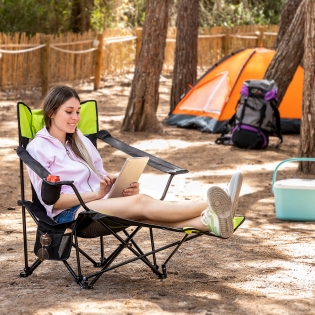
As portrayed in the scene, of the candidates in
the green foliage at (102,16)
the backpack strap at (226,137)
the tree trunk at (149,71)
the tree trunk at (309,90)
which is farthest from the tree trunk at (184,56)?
the green foliage at (102,16)

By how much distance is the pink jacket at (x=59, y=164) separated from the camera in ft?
13.8

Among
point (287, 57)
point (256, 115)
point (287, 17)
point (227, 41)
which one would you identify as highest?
point (287, 17)

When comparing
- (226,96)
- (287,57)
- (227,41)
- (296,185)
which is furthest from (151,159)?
(227,41)

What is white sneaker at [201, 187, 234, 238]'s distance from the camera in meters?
3.79

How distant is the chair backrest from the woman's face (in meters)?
0.17

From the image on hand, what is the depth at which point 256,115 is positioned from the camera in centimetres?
939

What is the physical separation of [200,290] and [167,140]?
6209 mm

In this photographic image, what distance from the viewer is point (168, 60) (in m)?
19.1

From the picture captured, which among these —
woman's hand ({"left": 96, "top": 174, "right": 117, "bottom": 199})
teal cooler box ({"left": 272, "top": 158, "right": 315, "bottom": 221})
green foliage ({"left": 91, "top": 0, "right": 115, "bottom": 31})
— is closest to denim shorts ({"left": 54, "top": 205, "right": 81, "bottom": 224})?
woman's hand ({"left": 96, "top": 174, "right": 117, "bottom": 199})

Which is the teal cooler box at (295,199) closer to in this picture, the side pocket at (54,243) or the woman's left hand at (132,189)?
the woman's left hand at (132,189)

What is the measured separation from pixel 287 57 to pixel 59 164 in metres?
6.15

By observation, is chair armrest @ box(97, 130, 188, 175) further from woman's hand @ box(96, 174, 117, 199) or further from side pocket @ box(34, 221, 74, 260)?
side pocket @ box(34, 221, 74, 260)

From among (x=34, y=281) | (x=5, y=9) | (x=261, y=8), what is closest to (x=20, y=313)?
(x=34, y=281)

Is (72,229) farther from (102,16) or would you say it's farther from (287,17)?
(102,16)
